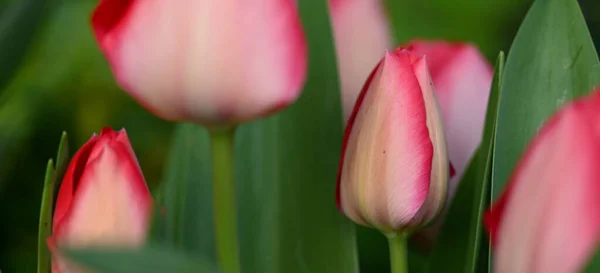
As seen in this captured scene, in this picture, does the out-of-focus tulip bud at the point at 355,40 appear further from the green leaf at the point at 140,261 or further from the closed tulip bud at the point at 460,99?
the green leaf at the point at 140,261

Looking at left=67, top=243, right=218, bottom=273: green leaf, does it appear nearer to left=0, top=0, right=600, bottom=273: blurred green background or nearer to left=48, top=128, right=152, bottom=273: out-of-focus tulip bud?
left=48, top=128, right=152, bottom=273: out-of-focus tulip bud

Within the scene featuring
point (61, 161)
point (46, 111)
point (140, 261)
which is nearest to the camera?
point (140, 261)

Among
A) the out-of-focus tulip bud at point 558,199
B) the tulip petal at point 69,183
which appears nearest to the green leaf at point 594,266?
the out-of-focus tulip bud at point 558,199

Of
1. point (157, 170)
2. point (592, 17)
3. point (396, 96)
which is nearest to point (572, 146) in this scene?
point (396, 96)

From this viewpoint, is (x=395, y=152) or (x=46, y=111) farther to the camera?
(x=46, y=111)

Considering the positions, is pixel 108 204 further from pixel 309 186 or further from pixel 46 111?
pixel 46 111


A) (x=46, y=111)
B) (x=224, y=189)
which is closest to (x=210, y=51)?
(x=224, y=189)
